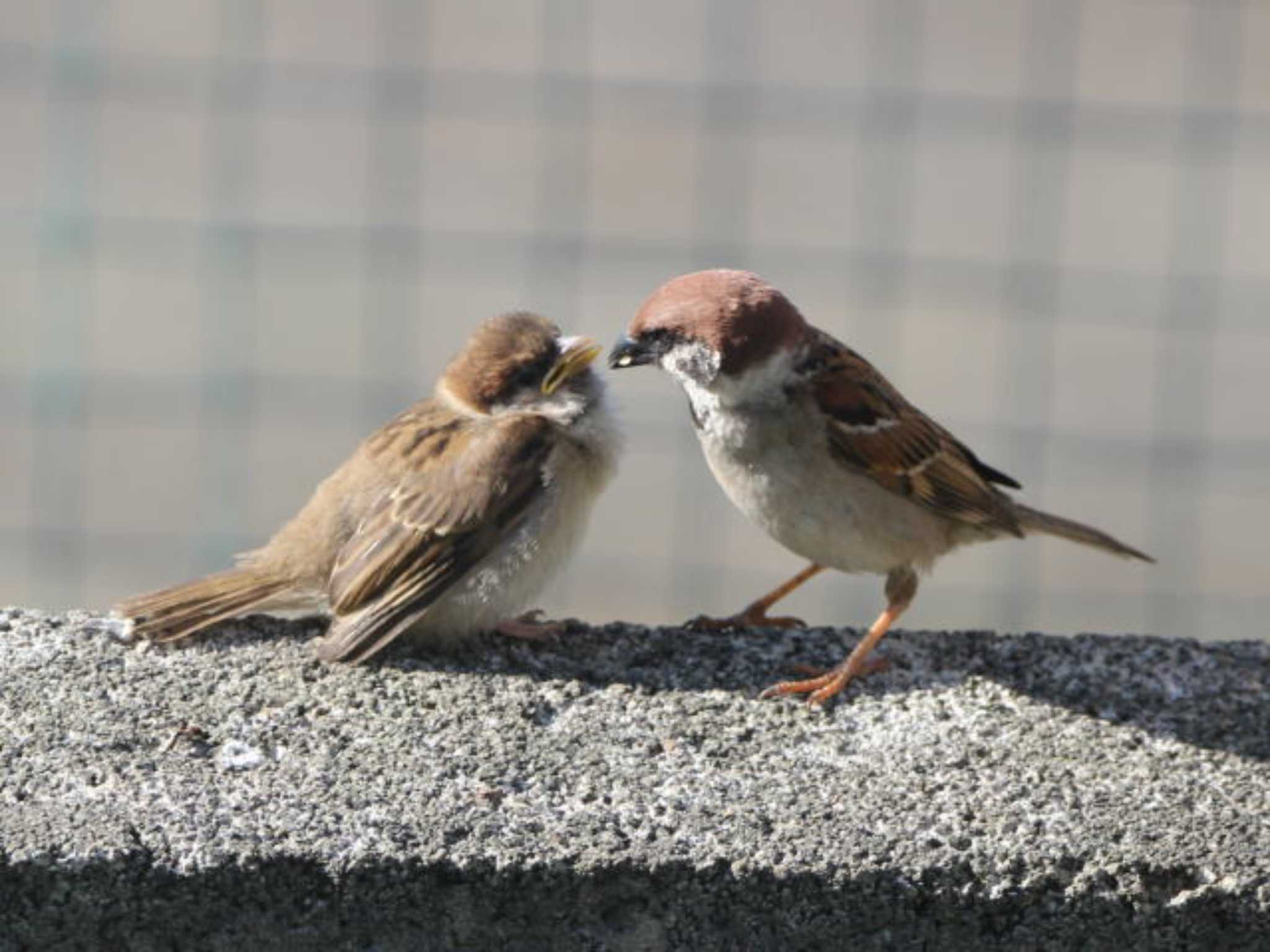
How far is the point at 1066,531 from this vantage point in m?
3.83

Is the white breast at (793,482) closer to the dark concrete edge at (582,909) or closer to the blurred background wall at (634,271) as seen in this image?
the dark concrete edge at (582,909)

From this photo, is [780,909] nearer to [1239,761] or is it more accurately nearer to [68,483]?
[1239,761]

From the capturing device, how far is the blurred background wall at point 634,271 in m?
6.64

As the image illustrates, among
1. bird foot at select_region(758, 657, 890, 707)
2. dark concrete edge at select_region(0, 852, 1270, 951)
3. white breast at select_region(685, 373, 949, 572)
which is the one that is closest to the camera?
dark concrete edge at select_region(0, 852, 1270, 951)

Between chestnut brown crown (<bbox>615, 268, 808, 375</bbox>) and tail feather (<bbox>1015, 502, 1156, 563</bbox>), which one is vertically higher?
chestnut brown crown (<bbox>615, 268, 808, 375</bbox>)

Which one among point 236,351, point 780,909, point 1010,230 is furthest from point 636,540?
point 780,909

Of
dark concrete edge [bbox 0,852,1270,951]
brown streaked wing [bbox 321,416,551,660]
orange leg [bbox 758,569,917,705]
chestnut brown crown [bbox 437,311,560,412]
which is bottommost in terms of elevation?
dark concrete edge [bbox 0,852,1270,951]

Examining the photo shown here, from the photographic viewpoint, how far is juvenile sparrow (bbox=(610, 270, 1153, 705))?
3.33 meters

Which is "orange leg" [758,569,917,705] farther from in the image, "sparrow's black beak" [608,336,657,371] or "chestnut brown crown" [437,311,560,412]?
"chestnut brown crown" [437,311,560,412]

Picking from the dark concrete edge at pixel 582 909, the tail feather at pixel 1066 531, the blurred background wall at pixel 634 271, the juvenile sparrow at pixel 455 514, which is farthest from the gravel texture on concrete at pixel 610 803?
the blurred background wall at pixel 634 271

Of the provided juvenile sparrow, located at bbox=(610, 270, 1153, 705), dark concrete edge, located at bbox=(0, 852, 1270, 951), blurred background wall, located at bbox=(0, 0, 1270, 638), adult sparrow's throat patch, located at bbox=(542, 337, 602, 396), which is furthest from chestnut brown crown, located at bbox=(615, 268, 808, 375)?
blurred background wall, located at bbox=(0, 0, 1270, 638)

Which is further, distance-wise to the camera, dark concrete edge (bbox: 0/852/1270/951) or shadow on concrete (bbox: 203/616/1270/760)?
shadow on concrete (bbox: 203/616/1270/760)

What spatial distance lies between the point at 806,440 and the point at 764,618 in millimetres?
304

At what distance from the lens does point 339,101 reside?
22.8 feet
